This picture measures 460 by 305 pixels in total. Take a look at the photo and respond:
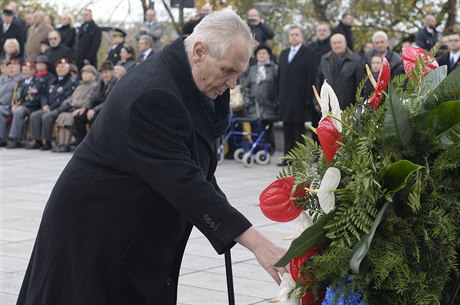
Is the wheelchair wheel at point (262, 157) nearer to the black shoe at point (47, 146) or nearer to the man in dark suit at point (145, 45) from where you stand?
the man in dark suit at point (145, 45)

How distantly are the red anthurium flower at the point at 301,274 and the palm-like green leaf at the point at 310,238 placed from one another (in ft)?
0.19

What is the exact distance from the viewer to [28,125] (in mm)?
18516

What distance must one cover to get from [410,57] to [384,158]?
79 centimetres

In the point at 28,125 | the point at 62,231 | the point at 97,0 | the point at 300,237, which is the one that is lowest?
the point at 28,125

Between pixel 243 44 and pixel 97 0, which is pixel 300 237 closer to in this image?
pixel 243 44

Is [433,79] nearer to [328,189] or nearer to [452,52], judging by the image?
[328,189]

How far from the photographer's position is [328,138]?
320 cm

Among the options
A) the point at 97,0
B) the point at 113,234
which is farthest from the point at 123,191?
the point at 97,0

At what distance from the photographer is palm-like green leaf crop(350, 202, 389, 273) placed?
2.95 m

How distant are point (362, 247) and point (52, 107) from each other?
15632mm

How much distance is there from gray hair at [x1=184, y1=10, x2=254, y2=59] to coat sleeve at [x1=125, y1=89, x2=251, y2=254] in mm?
244

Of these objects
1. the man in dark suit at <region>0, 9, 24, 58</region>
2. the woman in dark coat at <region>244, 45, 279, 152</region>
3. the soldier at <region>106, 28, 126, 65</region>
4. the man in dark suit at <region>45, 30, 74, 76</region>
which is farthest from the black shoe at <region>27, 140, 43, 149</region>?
the woman in dark coat at <region>244, 45, 279, 152</region>

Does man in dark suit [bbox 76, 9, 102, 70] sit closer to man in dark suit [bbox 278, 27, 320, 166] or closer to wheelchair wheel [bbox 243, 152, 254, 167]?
wheelchair wheel [bbox 243, 152, 254, 167]

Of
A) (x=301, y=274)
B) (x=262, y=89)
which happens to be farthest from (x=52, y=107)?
(x=301, y=274)
